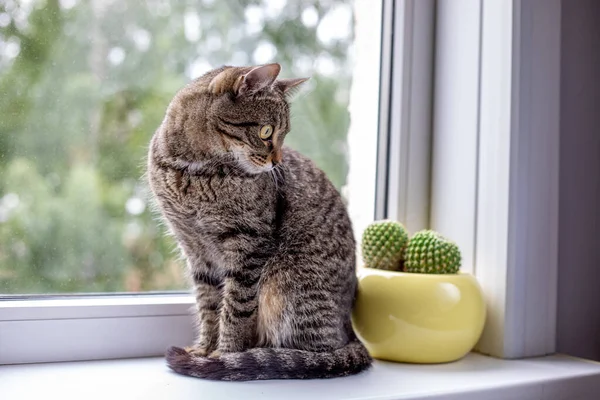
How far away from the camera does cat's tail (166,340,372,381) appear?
107 cm

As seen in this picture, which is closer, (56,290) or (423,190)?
(56,290)

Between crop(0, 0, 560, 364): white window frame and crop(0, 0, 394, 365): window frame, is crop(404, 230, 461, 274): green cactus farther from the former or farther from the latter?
crop(0, 0, 394, 365): window frame

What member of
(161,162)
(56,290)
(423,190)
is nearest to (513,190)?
(423,190)

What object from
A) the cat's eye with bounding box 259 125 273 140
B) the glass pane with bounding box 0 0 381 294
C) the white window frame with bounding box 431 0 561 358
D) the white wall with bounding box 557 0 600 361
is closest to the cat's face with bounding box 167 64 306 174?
the cat's eye with bounding box 259 125 273 140

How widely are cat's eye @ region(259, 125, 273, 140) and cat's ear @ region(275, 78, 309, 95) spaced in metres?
0.09

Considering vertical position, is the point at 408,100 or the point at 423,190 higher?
the point at 408,100

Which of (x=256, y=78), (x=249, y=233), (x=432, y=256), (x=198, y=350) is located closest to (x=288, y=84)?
(x=256, y=78)

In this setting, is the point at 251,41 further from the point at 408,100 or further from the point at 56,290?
the point at 56,290

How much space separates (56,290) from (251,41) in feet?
2.22

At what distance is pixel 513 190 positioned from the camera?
129 centimetres

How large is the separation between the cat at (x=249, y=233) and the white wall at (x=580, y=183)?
1.82 feet

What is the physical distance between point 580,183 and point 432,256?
0.45 m

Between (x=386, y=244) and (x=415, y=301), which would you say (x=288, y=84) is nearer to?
(x=386, y=244)

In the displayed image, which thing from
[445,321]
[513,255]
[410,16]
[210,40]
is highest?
[410,16]
